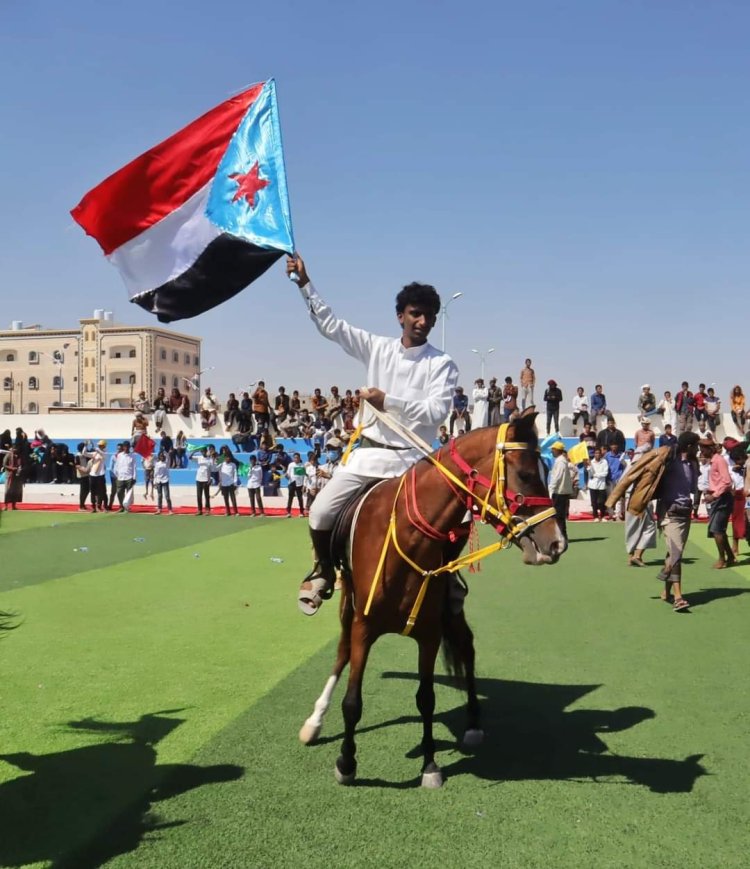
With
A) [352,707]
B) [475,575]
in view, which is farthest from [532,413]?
[475,575]

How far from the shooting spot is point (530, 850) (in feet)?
12.2

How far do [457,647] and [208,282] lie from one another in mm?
3284

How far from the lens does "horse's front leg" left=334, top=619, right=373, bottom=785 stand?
4.44m

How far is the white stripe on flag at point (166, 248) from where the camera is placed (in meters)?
5.94

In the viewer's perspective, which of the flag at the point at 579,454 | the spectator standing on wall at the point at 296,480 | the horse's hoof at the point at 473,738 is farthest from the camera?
the spectator standing on wall at the point at 296,480

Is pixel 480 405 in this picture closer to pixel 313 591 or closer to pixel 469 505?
pixel 313 591

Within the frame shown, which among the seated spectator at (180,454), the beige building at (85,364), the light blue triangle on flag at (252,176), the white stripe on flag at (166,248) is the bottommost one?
the seated spectator at (180,454)

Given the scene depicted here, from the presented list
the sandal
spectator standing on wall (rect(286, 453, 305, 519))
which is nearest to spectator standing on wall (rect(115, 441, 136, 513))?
spectator standing on wall (rect(286, 453, 305, 519))

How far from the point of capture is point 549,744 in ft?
16.7

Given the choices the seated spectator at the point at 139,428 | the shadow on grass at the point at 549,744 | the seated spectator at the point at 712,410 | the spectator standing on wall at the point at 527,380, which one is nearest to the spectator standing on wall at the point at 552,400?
the spectator standing on wall at the point at 527,380

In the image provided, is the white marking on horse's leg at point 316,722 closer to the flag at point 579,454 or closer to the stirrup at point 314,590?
the stirrup at point 314,590

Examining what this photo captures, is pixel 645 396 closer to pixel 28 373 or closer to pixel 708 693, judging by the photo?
pixel 708 693

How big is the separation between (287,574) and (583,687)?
20.2 feet

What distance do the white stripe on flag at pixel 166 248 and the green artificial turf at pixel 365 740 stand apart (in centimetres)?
329
